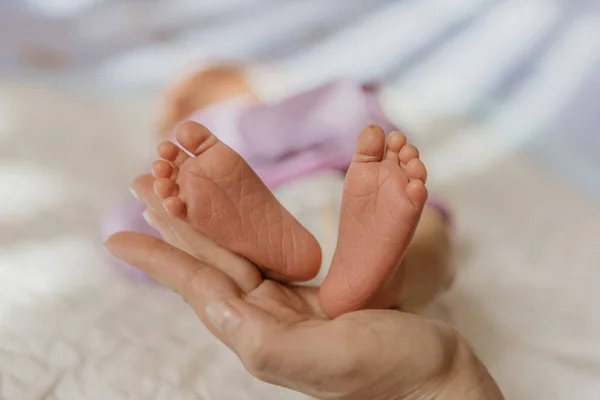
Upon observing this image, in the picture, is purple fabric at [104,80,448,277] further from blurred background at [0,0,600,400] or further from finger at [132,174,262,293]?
finger at [132,174,262,293]

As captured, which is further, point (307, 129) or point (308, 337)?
point (307, 129)

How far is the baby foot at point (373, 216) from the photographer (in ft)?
1.96

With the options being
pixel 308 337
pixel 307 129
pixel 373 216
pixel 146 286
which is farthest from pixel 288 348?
pixel 307 129

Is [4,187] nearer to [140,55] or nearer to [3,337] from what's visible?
[3,337]

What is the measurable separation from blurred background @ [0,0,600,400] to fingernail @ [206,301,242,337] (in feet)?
0.61

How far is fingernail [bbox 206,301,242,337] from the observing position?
21.1 inches

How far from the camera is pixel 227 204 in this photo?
64 centimetres

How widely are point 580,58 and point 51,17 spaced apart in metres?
1.02

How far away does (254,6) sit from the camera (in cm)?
150

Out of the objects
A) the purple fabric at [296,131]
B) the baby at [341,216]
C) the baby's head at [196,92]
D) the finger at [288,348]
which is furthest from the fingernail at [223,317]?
the baby's head at [196,92]

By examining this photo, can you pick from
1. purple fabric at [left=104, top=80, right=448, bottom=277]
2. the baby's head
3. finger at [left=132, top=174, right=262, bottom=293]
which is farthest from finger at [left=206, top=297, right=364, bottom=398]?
the baby's head

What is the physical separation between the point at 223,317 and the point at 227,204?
0.13m

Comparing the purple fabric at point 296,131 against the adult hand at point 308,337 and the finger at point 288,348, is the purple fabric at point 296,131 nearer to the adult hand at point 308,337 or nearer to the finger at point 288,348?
the adult hand at point 308,337

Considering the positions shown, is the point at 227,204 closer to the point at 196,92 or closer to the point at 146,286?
the point at 146,286
